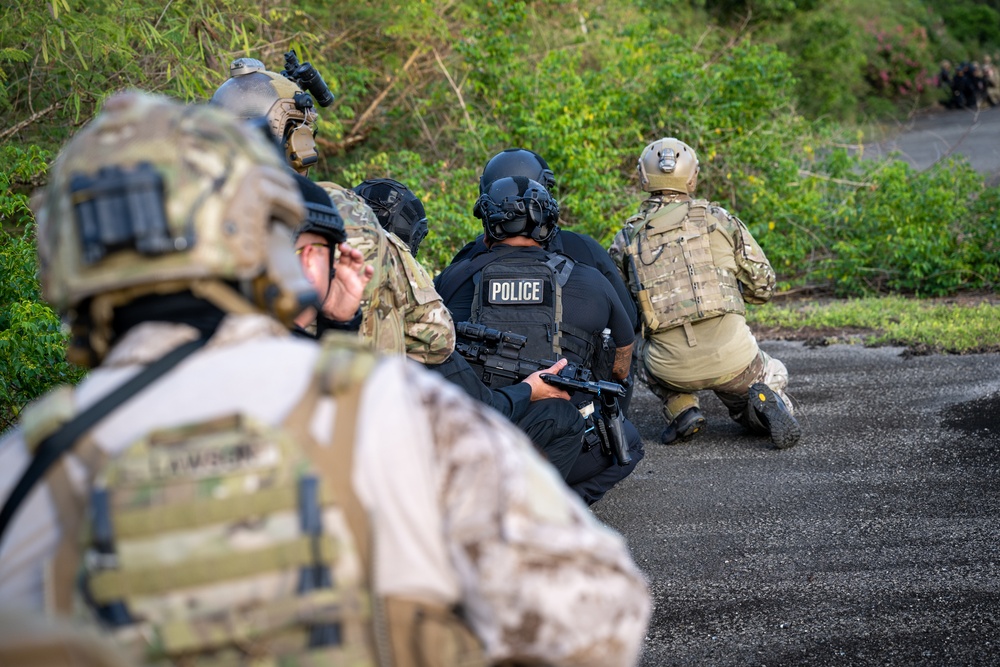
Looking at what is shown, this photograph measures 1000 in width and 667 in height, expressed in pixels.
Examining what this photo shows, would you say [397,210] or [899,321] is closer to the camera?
[397,210]

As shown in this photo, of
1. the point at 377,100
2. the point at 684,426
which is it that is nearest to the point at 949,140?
the point at 377,100

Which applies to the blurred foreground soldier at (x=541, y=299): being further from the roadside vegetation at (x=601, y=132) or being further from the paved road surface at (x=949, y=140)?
the paved road surface at (x=949, y=140)

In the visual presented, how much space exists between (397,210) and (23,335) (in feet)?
5.39

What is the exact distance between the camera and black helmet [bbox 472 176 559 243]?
4.97 meters

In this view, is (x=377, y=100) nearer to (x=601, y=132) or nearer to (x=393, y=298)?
(x=601, y=132)

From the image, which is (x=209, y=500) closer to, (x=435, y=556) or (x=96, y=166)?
(x=435, y=556)

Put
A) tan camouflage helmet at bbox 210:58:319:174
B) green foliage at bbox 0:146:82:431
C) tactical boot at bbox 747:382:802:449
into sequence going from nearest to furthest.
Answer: tan camouflage helmet at bbox 210:58:319:174
green foliage at bbox 0:146:82:431
tactical boot at bbox 747:382:802:449

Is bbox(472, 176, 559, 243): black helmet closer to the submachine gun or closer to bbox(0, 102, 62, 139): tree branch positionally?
the submachine gun

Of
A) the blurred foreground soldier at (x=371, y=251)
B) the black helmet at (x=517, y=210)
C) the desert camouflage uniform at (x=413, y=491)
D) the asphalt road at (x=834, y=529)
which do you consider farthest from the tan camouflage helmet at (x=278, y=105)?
the desert camouflage uniform at (x=413, y=491)

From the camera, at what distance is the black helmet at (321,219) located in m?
2.61

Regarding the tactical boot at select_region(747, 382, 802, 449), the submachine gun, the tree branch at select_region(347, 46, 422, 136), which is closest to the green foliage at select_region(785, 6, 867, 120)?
the tree branch at select_region(347, 46, 422, 136)

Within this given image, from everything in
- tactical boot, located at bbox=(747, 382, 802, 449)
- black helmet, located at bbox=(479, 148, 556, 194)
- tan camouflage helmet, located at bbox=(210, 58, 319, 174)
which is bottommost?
tactical boot, located at bbox=(747, 382, 802, 449)

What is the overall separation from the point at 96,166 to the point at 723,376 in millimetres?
5187

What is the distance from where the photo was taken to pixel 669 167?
6535mm
